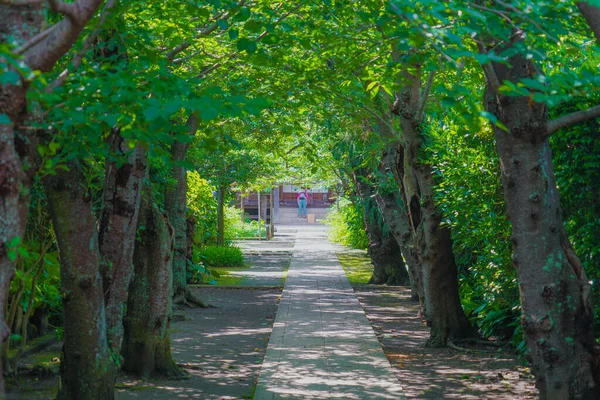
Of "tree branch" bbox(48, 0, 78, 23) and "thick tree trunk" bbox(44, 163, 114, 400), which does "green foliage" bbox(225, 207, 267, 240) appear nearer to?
"thick tree trunk" bbox(44, 163, 114, 400)

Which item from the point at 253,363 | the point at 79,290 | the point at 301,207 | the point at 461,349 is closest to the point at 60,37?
the point at 79,290

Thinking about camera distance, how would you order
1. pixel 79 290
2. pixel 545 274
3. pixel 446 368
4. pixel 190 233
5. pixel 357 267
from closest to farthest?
pixel 545 274, pixel 79 290, pixel 446 368, pixel 190 233, pixel 357 267

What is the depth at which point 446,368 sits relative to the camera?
1041cm

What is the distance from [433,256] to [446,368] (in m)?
2.18

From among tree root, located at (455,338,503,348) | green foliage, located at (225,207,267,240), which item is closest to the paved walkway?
tree root, located at (455,338,503,348)

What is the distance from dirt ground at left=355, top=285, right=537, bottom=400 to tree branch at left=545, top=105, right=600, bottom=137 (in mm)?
3074

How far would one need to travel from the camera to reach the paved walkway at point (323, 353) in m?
8.77

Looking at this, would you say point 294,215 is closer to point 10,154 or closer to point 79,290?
point 79,290

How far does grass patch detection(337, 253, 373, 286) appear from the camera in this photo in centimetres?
2352

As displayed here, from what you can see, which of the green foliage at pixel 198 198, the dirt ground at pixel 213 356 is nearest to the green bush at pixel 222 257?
the green foliage at pixel 198 198

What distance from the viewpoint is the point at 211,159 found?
25.6m

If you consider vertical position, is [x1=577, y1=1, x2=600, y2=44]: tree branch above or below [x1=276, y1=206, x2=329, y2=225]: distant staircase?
above

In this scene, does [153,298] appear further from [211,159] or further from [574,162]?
[211,159]

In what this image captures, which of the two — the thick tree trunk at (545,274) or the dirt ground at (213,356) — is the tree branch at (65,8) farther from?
the dirt ground at (213,356)
